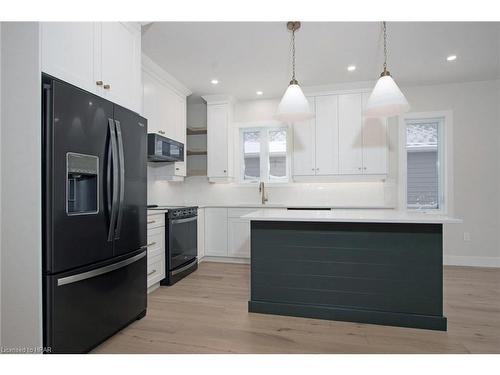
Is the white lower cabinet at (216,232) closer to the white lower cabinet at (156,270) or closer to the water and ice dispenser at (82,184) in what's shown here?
the white lower cabinet at (156,270)

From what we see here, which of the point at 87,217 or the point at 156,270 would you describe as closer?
the point at 87,217

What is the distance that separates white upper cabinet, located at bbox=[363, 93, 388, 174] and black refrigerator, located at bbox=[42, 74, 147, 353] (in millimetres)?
3282

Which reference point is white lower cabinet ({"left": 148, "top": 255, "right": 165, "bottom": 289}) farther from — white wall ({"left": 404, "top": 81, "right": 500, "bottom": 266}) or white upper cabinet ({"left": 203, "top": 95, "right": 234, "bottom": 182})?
white wall ({"left": 404, "top": 81, "right": 500, "bottom": 266})

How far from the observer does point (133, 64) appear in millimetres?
2453

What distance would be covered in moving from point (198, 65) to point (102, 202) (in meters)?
2.40

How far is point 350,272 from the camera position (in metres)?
2.37

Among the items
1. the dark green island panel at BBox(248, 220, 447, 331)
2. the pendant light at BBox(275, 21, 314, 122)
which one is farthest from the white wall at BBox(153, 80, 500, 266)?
the pendant light at BBox(275, 21, 314, 122)

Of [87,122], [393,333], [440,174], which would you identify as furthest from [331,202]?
[87,122]

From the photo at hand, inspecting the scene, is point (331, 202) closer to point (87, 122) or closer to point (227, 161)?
point (227, 161)

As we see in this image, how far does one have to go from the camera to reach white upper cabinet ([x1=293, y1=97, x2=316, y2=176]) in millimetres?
4395

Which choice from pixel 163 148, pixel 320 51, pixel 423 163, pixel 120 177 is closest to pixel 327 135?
pixel 320 51

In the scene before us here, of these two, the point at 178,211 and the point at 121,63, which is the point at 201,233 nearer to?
the point at 178,211

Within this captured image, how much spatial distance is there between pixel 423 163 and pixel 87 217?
15.3 feet

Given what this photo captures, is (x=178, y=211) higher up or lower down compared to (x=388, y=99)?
lower down
